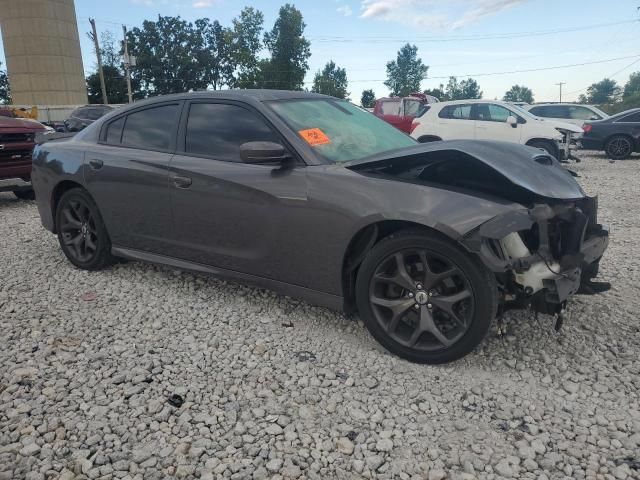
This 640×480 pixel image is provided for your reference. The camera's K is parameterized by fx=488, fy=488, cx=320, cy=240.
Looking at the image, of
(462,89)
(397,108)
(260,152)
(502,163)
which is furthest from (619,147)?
(462,89)

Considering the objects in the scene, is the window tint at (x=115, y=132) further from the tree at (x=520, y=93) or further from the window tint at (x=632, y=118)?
the tree at (x=520, y=93)

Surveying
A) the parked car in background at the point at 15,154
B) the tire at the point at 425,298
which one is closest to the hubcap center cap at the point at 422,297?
Answer: the tire at the point at 425,298

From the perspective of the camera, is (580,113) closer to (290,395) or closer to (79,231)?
(79,231)

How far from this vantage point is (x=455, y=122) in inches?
465

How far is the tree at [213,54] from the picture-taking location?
234 ft

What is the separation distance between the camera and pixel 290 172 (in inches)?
121

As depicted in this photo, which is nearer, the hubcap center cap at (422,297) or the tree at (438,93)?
the hubcap center cap at (422,297)

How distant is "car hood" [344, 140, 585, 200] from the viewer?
2628mm

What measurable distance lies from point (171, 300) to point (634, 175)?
9.99 m

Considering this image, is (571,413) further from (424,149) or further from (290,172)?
(290,172)

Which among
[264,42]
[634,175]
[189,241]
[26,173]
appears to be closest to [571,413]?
[189,241]

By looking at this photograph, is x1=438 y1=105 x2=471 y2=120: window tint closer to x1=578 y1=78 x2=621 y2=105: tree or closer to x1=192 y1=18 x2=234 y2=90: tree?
x1=192 y1=18 x2=234 y2=90: tree

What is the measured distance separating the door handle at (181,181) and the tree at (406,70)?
93017 mm

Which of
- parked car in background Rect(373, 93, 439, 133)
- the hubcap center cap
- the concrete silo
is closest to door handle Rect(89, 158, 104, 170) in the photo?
the hubcap center cap
